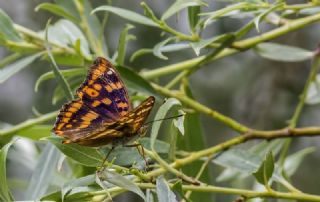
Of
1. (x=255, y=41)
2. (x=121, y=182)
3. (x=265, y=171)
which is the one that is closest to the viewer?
(x=121, y=182)

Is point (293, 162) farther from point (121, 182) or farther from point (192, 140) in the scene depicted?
point (121, 182)

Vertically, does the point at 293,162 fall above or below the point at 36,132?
below

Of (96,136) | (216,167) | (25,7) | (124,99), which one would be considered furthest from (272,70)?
(96,136)

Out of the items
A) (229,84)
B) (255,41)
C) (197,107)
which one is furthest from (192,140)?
(229,84)

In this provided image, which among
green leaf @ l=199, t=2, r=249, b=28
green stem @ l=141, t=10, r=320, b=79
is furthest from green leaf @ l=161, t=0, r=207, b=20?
green stem @ l=141, t=10, r=320, b=79

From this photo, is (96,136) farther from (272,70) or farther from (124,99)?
(272,70)
